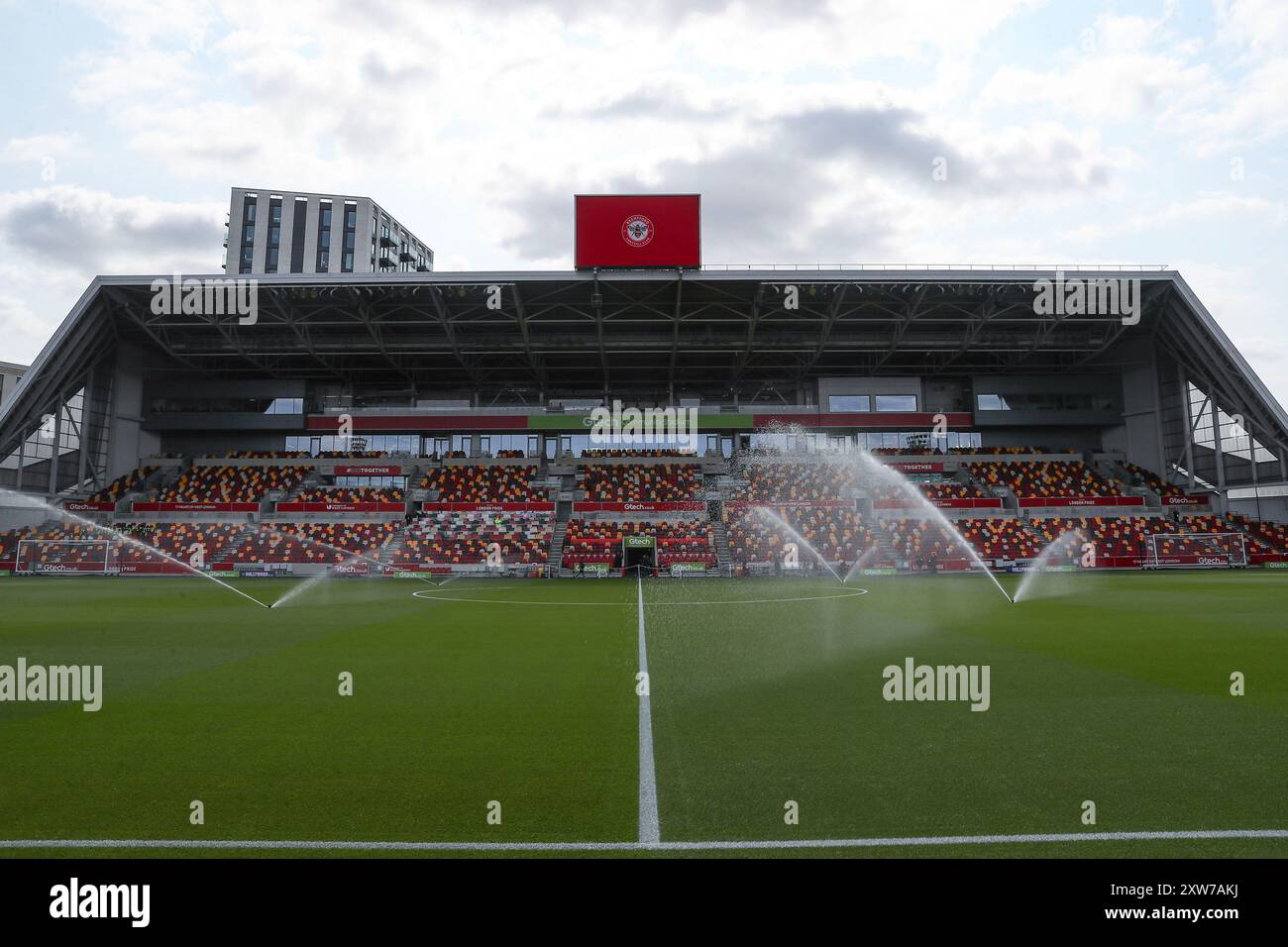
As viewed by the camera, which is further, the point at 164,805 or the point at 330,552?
the point at 330,552

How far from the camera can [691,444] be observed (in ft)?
199

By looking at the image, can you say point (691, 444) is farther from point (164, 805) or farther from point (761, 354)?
point (164, 805)

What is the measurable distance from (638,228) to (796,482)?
71.6 feet

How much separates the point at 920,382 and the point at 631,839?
6099cm

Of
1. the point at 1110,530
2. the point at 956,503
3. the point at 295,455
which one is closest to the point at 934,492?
the point at 956,503

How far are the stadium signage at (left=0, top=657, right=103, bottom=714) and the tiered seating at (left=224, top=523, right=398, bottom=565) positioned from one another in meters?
36.3

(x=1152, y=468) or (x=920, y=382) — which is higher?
(x=920, y=382)

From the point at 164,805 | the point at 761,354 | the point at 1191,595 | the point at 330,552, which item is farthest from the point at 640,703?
the point at 761,354

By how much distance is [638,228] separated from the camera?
46188 millimetres

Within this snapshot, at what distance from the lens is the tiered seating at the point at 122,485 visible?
52562 mm

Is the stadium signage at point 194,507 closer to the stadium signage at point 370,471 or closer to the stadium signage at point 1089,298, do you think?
the stadium signage at point 370,471

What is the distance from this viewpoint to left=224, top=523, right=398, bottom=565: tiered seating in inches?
1864

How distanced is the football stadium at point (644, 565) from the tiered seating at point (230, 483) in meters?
0.28

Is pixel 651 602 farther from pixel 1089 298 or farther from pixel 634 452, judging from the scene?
pixel 1089 298
